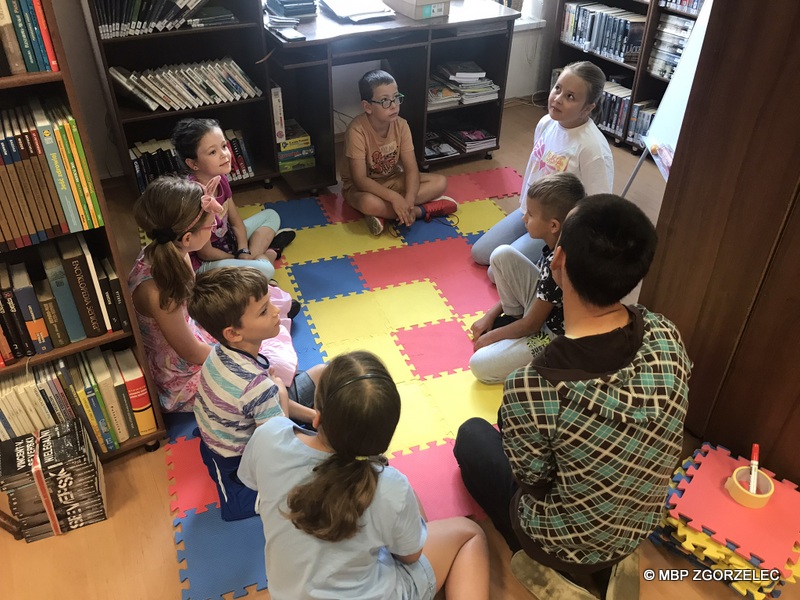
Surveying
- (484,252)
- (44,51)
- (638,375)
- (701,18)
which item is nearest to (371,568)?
(638,375)

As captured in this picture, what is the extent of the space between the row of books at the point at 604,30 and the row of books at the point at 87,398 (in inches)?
137

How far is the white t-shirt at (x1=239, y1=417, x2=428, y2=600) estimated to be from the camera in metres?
1.28

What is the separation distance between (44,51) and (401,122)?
80.4 inches

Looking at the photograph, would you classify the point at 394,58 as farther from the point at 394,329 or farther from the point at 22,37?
the point at 22,37

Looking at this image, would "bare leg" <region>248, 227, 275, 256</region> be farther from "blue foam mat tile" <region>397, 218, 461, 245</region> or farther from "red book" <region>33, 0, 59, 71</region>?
"red book" <region>33, 0, 59, 71</region>

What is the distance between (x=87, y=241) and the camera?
2008mm

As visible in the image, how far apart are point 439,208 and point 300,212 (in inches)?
29.2

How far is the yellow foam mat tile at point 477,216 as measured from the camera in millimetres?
3375

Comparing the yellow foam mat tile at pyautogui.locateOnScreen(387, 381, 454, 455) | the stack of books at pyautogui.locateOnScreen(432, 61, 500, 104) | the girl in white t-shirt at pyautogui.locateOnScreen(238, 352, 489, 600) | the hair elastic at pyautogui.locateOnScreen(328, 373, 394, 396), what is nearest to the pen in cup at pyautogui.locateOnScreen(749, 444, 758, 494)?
the yellow foam mat tile at pyautogui.locateOnScreen(387, 381, 454, 455)

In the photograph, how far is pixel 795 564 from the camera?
5.69 feet

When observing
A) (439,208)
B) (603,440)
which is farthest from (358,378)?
(439,208)

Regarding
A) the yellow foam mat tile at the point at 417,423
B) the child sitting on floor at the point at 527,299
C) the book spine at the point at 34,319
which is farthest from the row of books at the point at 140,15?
the yellow foam mat tile at the point at 417,423

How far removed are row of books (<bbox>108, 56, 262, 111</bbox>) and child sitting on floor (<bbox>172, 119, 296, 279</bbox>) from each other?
0.48 meters

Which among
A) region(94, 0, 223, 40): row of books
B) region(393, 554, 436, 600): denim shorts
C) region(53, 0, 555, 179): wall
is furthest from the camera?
region(53, 0, 555, 179): wall
